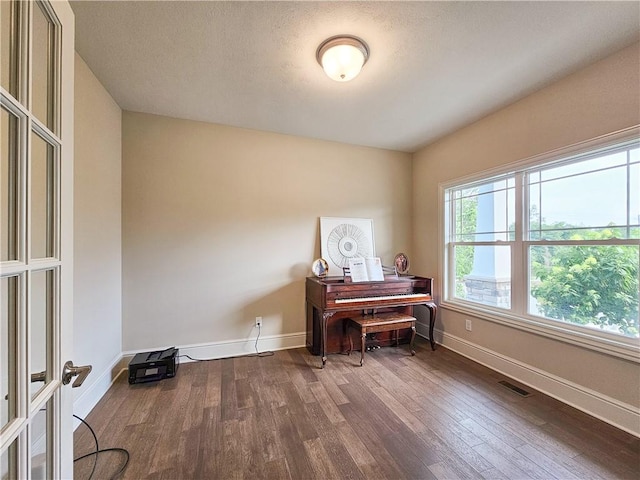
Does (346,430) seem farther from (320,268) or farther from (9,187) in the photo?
(9,187)

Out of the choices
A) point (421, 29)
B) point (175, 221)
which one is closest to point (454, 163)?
point (421, 29)

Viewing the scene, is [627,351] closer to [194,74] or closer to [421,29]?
[421,29]

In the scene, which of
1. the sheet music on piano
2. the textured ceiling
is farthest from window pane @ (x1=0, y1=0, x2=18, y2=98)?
the sheet music on piano

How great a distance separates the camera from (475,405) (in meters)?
2.05

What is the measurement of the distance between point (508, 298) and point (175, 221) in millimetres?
3388

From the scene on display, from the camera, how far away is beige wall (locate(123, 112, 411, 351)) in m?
2.67

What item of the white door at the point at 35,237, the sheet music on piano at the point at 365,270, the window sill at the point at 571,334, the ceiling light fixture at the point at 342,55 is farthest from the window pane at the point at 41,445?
the window sill at the point at 571,334

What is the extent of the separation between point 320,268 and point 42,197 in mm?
2584

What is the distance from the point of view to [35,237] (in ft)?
2.38

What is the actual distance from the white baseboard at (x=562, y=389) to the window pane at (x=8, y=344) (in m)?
3.04

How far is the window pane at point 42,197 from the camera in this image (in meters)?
0.71

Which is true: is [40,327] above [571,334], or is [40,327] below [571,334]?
above

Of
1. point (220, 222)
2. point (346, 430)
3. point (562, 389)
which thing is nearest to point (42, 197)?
point (346, 430)

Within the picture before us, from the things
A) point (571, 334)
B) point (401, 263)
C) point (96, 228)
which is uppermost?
point (96, 228)
